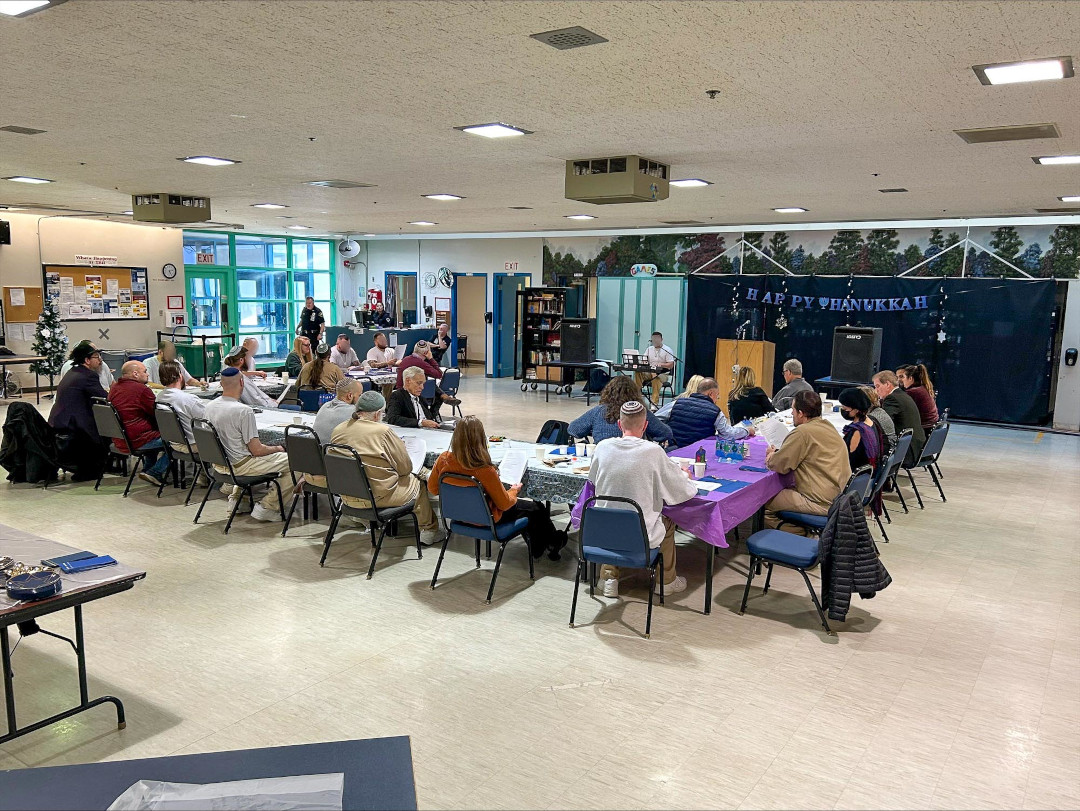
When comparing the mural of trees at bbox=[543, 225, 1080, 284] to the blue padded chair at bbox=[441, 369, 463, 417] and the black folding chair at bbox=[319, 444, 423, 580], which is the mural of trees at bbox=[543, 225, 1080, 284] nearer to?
the blue padded chair at bbox=[441, 369, 463, 417]

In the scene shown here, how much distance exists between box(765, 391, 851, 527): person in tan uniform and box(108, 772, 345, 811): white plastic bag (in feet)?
13.3

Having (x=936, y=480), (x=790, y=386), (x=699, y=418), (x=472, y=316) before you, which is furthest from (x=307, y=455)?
(x=472, y=316)

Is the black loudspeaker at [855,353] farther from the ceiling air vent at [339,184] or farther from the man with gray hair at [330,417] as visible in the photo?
the man with gray hair at [330,417]

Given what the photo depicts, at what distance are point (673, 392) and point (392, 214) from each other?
5.86 meters

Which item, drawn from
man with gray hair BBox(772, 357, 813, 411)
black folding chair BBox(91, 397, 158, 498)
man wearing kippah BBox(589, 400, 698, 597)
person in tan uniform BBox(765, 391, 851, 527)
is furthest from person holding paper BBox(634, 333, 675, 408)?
man wearing kippah BBox(589, 400, 698, 597)

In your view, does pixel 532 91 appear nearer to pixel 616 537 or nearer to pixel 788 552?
pixel 616 537

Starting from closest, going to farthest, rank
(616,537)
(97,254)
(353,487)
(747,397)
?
(616,537), (353,487), (747,397), (97,254)

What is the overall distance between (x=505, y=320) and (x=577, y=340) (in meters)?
3.77

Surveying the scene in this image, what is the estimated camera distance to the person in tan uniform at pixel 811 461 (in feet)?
17.4

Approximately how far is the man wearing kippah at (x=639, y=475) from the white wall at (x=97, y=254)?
44.3 feet

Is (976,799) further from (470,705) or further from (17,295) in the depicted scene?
(17,295)

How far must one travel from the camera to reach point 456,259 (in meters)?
19.2

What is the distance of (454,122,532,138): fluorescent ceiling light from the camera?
545 cm

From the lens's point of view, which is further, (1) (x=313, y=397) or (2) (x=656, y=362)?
(2) (x=656, y=362)
